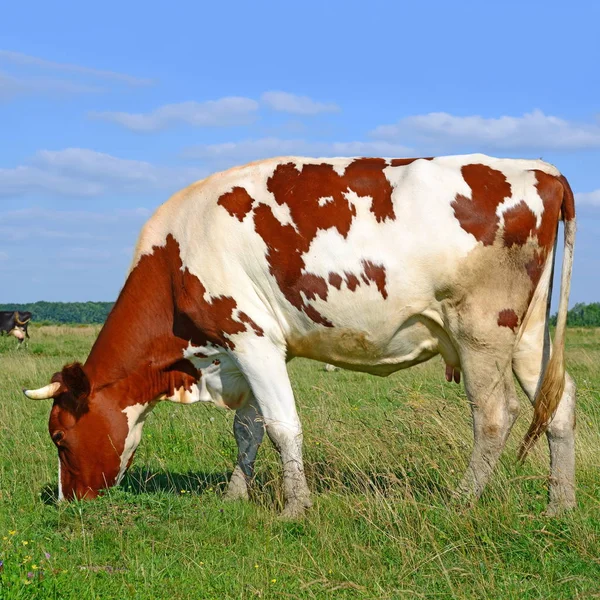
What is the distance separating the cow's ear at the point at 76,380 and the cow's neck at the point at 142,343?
0.51ft

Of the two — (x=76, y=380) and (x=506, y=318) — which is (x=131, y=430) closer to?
(x=76, y=380)

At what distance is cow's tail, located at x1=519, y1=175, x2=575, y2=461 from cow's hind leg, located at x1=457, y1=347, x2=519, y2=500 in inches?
9.9

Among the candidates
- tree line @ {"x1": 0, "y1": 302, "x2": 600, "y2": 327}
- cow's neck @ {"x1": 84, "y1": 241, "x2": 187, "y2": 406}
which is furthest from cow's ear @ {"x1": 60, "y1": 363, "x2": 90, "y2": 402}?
tree line @ {"x1": 0, "y1": 302, "x2": 600, "y2": 327}

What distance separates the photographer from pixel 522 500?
6.27 meters

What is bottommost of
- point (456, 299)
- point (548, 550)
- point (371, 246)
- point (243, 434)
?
point (548, 550)

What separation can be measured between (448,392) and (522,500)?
5.96 metres

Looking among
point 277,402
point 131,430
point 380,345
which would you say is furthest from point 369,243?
point 131,430

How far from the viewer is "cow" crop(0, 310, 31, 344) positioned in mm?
37812

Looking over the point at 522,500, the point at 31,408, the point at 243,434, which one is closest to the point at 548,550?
the point at 522,500

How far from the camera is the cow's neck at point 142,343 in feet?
23.5

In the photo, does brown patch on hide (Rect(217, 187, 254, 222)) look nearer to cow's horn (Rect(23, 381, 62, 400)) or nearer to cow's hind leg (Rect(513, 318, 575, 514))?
cow's horn (Rect(23, 381, 62, 400))

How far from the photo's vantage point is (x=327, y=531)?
589 centimetres

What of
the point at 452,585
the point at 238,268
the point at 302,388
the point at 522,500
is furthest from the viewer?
the point at 302,388

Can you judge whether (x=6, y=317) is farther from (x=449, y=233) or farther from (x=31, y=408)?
(x=449, y=233)
